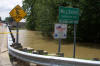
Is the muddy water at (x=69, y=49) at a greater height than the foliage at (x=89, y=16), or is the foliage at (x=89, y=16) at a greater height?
the foliage at (x=89, y=16)

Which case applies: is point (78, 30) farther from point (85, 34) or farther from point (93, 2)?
point (93, 2)

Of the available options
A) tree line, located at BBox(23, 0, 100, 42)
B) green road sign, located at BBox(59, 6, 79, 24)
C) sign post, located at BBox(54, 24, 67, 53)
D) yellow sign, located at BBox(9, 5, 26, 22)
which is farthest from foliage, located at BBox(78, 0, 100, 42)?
sign post, located at BBox(54, 24, 67, 53)

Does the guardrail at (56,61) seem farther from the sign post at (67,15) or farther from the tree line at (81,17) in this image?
the tree line at (81,17)

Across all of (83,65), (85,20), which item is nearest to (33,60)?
(83,65)

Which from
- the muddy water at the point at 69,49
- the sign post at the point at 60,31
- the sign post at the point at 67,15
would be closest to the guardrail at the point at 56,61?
the sign post at the point at 60,31

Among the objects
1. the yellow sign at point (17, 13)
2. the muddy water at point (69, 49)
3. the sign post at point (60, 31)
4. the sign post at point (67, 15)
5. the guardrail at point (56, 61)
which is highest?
the yellow sign at point (17, 13)

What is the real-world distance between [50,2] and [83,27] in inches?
202

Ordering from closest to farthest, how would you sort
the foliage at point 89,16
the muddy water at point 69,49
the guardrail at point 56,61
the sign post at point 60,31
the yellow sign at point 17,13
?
1. the guardrail at point 56,61
2. the sign post at point 60,31
3. the yellow sign at point 17,13
4. the muddy water at point 69,49
5. the foliage at point 89,16

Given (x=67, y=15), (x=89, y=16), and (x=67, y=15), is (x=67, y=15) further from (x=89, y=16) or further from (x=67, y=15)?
(x=89, y=16)

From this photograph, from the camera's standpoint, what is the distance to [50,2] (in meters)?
21.6

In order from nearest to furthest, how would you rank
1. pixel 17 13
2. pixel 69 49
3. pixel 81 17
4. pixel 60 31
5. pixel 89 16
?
pixel 60 31, pixel 17 13, pixel 69 49, pixel 89 16, pixel 81 17

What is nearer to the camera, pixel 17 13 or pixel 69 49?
pixel 17 13

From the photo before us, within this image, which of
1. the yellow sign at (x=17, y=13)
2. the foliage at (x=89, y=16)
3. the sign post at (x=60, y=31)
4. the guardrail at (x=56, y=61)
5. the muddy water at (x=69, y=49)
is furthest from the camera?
the foliage at (x=89, y=16)

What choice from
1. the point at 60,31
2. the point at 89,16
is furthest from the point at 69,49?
the point at 60,31
